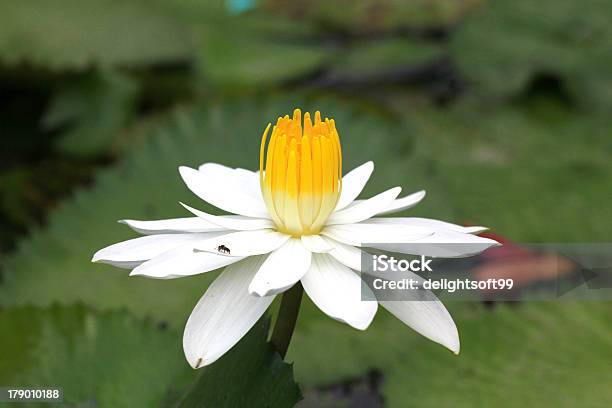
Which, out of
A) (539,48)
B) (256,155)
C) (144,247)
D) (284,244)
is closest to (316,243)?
(284,244)

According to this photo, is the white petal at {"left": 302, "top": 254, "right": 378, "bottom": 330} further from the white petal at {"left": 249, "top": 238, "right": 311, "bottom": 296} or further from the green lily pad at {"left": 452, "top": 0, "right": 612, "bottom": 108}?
the green lily pad at {"left": 452, "top": 0, "right": 612, "bottom": 108}

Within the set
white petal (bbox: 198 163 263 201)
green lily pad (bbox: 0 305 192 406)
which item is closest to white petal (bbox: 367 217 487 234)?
white petal (bbox: 198 163 263 201)

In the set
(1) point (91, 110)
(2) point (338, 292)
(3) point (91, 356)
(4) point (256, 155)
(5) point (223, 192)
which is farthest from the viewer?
(1) point (91, 110)

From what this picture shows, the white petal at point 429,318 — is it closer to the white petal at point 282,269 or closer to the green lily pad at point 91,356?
the white petal at point 282,269

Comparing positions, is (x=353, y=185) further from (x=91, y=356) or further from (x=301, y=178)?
(x=91, y=356)

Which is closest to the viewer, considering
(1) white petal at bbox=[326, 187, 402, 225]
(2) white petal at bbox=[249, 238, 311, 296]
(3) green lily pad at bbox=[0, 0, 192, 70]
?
(2) white petal at bbox=[249, 238, 311, 296]

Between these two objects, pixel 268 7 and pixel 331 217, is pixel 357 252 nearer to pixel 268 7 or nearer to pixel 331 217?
pixel 331 217
